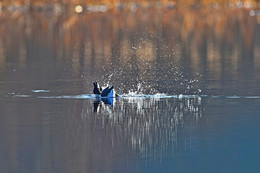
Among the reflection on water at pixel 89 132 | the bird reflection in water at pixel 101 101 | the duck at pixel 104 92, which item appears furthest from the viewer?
the duck at pixel 104 92

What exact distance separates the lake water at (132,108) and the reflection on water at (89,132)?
0.02 m

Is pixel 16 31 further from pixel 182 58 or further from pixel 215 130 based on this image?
pixel 215 130

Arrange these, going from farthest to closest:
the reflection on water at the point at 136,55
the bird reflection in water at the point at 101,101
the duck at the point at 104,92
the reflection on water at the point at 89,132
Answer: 1. the reflection on water at the point at 136,55
2. the duck at the point at 104,92
3. the bird reflection in water at the point at 101,101
4. the reflection on water at the point at 89,132

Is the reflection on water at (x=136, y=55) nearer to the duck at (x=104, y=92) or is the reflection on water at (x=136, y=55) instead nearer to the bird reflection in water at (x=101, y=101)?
the duck at (x=104, y=92)

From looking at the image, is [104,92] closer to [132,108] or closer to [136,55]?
[132,108]

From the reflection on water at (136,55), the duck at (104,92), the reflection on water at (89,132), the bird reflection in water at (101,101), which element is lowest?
the reflection on water at (89,132)

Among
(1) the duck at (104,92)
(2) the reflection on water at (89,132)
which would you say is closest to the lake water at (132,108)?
(2) the reflection on water at (89,132)

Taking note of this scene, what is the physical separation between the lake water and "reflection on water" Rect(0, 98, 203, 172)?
2cm

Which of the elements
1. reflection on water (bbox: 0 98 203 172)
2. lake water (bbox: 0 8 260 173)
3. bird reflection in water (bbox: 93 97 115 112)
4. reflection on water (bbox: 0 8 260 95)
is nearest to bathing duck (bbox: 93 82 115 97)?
bird reflection in water (bbox: 93 97 115 112)

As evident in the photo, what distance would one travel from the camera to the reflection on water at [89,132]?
1152cm

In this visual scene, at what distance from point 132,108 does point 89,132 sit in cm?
247

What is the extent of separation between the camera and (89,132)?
1361cm

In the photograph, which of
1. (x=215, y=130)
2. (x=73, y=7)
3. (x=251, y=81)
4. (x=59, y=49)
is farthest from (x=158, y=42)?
(x=73, y=7)

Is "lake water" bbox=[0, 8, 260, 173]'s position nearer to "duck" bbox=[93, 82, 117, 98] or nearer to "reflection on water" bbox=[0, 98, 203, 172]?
"reflection on water" bbox=[0, 98, 203, 172]
